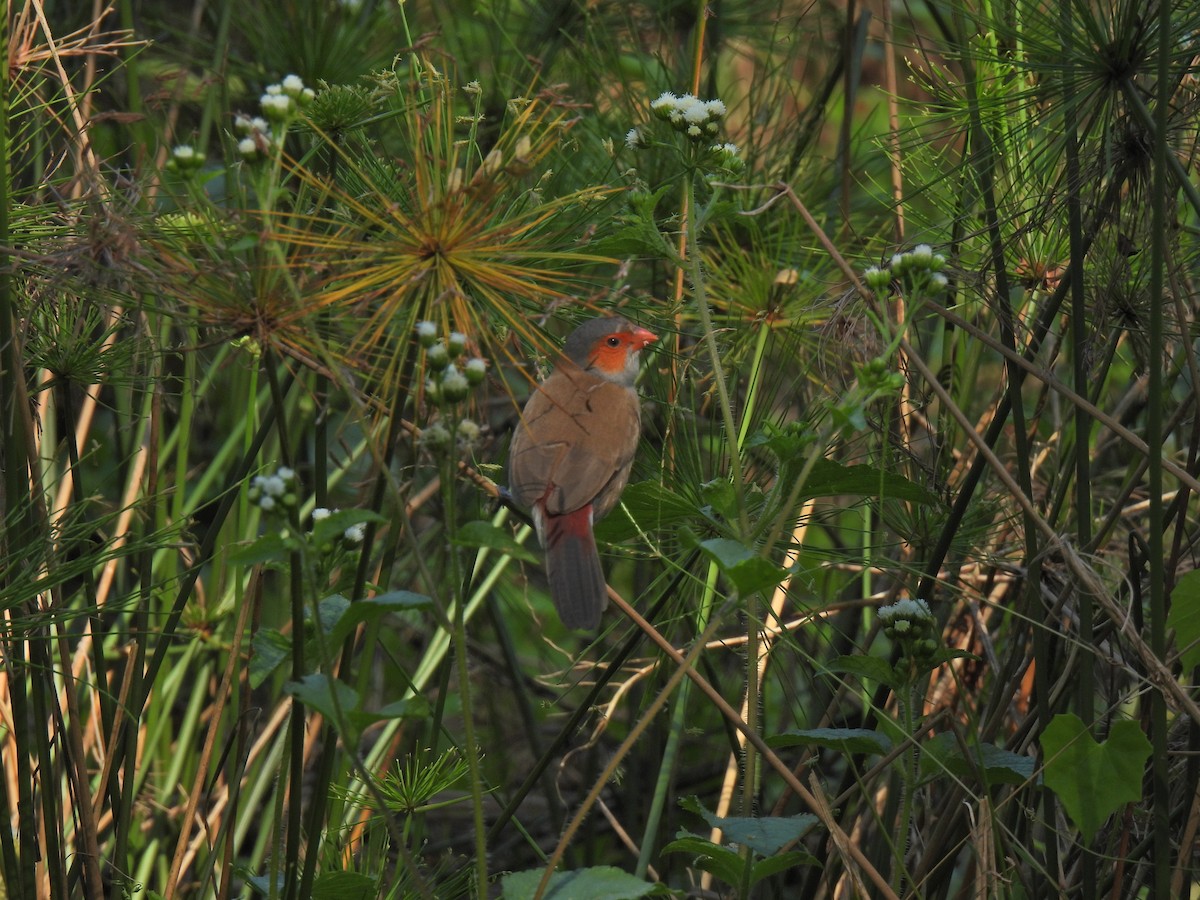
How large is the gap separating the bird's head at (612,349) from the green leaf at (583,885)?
1.52 metres

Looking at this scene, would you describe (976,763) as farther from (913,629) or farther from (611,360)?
(611,360)

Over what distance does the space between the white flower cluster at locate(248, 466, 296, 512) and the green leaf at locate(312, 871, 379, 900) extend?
80 centimetres

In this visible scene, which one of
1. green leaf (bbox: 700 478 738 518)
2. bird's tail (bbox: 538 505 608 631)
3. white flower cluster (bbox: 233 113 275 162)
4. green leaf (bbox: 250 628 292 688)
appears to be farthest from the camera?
bird's tail (bbox: 538 505 608 631)

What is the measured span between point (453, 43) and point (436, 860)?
294 cm

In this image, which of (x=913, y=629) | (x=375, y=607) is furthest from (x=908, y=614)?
(x=375, y=607)

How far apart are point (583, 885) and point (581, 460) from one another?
1125 mm

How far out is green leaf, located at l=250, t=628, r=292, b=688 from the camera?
179cm

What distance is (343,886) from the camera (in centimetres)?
216

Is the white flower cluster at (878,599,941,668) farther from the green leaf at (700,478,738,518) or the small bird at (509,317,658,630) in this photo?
the small bird at (509,317,658,630)

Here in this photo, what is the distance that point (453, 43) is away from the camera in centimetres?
440

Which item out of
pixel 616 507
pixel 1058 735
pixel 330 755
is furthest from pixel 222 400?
pixel 1058 735

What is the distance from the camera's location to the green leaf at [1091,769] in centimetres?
201

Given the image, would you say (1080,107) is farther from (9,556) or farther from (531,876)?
(9,556)

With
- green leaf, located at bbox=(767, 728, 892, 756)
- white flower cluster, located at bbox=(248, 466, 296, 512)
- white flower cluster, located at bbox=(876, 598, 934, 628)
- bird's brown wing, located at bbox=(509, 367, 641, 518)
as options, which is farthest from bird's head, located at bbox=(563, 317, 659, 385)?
white flower cluster, located at bbox=(248, 466, 296, 512)
